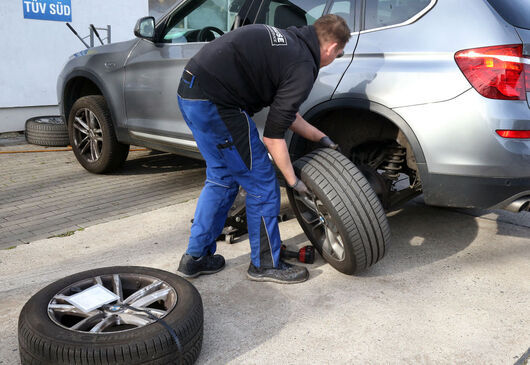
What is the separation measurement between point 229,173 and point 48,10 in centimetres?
570

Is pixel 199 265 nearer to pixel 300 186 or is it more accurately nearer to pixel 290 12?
pixel 300 186

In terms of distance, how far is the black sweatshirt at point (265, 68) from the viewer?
2.58 m

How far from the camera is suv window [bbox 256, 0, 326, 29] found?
3.37 metres

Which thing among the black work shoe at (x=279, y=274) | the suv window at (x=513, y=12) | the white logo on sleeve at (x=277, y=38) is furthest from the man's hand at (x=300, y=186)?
the suv window at (x=513, y=12)

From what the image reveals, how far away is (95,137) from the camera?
5.03 meters

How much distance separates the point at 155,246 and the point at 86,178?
2.00 metres

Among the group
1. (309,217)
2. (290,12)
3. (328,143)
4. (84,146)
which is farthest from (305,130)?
(84,146)

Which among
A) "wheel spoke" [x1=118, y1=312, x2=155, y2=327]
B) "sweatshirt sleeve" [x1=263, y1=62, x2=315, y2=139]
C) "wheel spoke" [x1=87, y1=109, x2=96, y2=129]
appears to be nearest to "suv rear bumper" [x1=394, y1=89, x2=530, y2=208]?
"sweatshirt sleeve" [x1=263, y1=62, x2=315, y2=139]

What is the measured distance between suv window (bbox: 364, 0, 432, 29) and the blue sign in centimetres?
561

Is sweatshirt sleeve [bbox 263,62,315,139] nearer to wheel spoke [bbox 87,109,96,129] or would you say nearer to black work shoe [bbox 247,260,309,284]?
black work shoe [bbox 247,260,309,284]

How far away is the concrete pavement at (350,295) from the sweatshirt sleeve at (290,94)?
956mm

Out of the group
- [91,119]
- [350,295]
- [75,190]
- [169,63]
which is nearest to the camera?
[350,295]

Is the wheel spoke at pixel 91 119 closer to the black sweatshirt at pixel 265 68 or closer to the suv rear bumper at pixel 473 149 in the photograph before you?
→ the black sweatshirt at pixel 265 68

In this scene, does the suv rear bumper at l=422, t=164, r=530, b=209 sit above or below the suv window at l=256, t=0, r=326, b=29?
below
